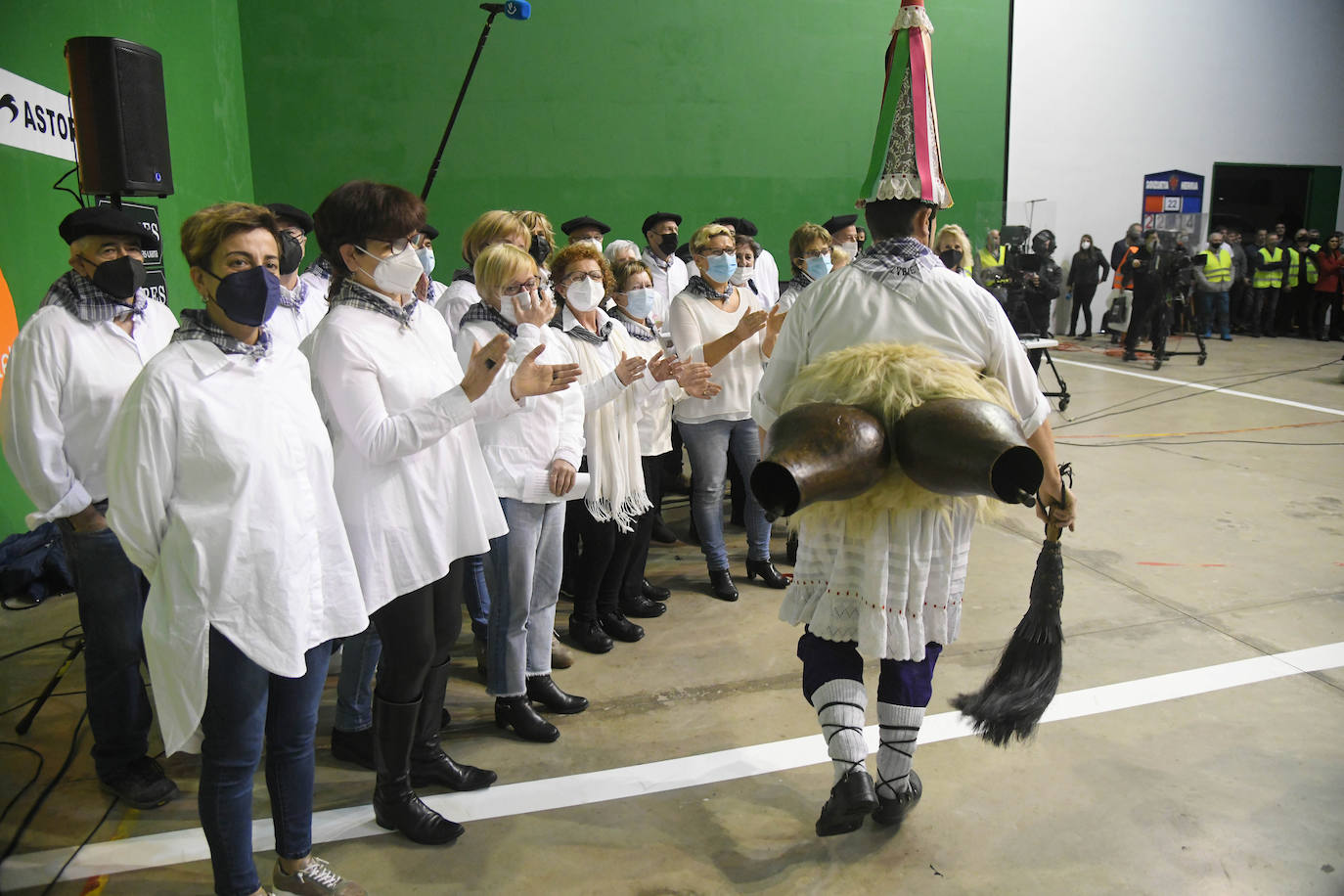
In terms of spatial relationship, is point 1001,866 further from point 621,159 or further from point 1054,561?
point 621,159

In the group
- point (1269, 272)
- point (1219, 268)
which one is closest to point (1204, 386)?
point (1219, 268)

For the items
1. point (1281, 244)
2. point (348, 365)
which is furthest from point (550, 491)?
point (1281, 244)

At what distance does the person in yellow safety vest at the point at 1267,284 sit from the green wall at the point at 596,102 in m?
5.51

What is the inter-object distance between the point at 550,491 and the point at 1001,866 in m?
1.62

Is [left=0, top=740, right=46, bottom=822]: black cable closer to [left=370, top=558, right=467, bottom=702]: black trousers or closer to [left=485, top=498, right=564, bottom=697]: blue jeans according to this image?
[left=370, top=558, right=467, bottom=702]: black trousers

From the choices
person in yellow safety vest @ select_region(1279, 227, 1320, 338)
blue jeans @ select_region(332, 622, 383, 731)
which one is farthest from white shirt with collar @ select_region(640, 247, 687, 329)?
person in yellow safety vest @ select_region(1279, 227, 1320, 338)

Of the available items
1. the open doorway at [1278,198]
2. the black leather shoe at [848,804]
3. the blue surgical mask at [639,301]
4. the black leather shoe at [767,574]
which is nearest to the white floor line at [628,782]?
the black leather shoe at [848,804]

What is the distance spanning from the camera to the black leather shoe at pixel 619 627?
381 cm

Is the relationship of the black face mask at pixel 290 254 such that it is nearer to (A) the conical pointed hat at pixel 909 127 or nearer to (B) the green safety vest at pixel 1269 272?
(A) the conical pointed hat at pixel 909 127

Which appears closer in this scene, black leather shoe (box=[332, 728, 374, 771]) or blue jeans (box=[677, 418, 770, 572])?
black leather shoe (box=[332, 728, 374, 771])

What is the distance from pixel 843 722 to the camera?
7.73ft

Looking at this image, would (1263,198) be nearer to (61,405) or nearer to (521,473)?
(521,473)

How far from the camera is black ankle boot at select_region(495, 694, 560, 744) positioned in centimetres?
299

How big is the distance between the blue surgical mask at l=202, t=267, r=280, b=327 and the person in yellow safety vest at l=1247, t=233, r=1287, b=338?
15370mm
